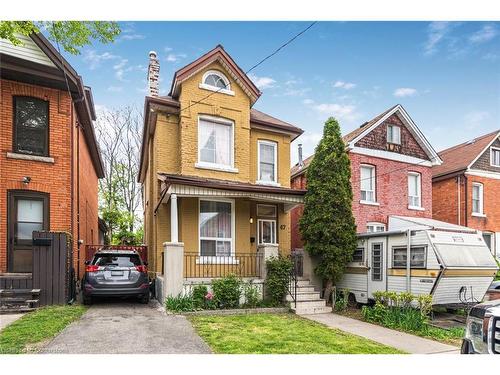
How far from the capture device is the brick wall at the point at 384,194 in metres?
15.8

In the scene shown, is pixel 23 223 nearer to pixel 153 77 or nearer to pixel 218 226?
pixel 218 226

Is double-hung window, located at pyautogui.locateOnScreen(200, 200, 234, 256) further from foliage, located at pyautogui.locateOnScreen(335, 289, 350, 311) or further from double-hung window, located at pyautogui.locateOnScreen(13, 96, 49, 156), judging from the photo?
double-hung window, located at pyautogui.locateOnScreen(13, 96, 49, 156)

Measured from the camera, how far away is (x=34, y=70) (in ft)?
32.6

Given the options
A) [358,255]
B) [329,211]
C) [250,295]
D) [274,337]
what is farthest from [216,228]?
[274,337]

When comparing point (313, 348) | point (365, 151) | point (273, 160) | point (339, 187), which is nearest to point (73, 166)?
point (273, 160)

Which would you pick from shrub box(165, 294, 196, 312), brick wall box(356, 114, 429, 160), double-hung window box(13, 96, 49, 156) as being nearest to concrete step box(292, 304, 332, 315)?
shrub box(165, 294, 196, 312)

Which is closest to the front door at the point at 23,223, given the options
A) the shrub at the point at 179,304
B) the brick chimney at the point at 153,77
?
the shrub at the point at 179,304

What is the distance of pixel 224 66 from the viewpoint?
507 inches

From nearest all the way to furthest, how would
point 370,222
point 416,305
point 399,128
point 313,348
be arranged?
point 313,348 < point 416,305 < point 370,222 < point 399,128

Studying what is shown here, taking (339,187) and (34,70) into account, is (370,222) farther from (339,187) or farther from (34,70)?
(34,70)

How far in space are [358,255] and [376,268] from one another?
81cm

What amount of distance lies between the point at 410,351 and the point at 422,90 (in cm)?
586

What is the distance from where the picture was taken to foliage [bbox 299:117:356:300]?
1097 centimetres

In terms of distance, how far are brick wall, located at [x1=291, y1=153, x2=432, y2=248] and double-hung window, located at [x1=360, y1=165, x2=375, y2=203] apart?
0.19 meters
